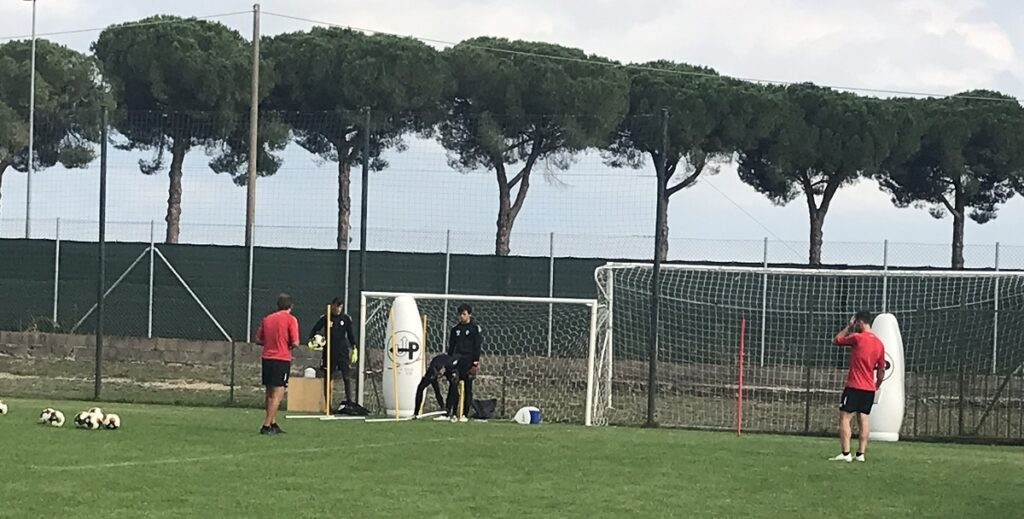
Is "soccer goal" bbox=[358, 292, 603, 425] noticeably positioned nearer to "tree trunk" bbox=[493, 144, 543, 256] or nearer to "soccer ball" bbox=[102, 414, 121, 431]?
"tree trunk" bbox=[493, 144, 543, 256]

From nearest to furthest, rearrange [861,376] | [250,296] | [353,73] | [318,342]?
[861,376] → [318,342] → [250,296] → [353,73]

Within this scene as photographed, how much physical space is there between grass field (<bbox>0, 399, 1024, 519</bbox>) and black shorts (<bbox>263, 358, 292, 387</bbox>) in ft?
2.12

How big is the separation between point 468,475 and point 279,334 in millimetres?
5283

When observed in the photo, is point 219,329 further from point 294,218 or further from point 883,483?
point 883,483

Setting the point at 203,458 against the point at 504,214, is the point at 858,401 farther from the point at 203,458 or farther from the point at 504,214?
the point at 504,214

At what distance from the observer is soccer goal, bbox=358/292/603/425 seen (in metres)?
24.4

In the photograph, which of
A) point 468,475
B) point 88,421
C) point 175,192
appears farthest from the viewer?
point 175,192

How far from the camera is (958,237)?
3662 cm

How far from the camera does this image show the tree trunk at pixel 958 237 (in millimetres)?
30562

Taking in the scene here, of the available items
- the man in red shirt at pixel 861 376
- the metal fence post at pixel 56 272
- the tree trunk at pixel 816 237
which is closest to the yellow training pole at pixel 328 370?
the man in red shirt at pixel 861 376

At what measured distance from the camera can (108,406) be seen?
23703mm

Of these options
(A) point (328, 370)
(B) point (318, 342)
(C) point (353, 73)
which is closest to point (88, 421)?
(B) point (318, 342)

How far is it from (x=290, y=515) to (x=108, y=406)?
13.3 metres

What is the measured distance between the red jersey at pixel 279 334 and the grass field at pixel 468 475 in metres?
0.95
